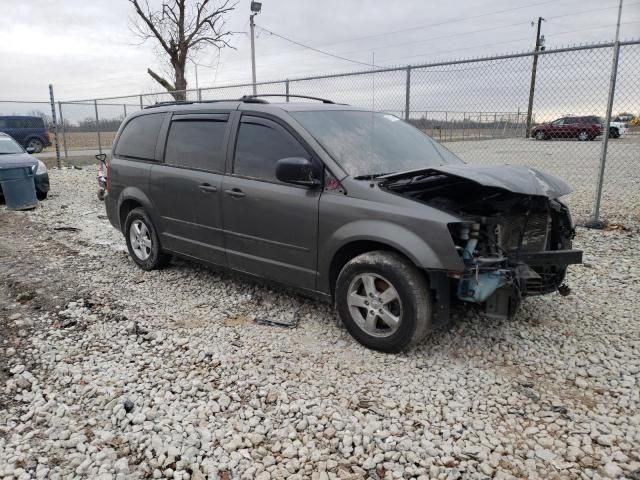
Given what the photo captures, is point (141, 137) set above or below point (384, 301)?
above

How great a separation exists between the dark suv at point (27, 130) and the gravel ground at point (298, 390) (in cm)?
2144

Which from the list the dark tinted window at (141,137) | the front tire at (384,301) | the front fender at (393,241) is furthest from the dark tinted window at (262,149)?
the dark tinted window at (141,137)

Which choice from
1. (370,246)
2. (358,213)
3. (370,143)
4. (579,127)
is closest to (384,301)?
(370,246)

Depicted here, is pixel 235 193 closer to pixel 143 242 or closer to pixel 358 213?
pixel 358 213

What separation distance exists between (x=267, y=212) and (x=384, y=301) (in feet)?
4.10

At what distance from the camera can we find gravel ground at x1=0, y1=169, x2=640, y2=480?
2508 mm

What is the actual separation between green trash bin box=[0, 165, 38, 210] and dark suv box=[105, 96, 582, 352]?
19.9 feet

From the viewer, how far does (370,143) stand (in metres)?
4.13

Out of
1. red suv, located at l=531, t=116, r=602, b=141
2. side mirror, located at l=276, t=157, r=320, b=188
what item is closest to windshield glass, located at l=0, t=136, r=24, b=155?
side mirror, located at l=276, t=157, r=320, b=188

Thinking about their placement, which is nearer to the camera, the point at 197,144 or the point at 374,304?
the point at 374,304

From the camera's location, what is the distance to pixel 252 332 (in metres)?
3.95

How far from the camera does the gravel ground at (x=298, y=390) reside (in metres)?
2.51

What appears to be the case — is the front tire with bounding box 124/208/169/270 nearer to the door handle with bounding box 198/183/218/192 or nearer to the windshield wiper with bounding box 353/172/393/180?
the door handle with bounding box 198/183/218/192

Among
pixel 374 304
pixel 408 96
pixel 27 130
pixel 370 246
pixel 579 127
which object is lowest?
pixel 374 304
